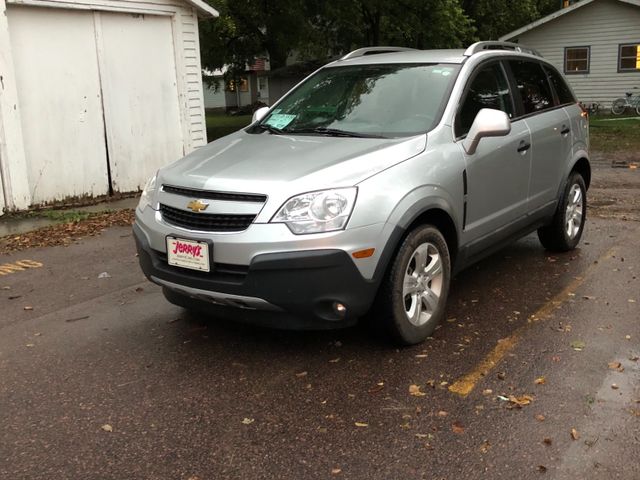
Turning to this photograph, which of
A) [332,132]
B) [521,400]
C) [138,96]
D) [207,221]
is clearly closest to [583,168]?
[332,132]

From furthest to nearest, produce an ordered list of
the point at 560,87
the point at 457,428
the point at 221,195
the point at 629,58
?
the point at 629,58
the point at 560,87
the point at 221,195
the point at 457,428

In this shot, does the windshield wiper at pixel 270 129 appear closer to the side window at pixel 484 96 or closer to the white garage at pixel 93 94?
the side window at pixel 484 96

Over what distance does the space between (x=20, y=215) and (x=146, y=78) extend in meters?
2.91

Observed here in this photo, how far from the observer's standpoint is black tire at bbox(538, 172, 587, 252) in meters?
5.99

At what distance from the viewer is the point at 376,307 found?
3.88m

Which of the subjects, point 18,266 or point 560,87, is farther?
point 18,266

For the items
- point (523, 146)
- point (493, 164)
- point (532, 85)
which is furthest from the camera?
point (532, 85)

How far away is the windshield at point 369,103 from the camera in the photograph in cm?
448

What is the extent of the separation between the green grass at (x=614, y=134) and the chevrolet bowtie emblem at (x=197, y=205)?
13.7 metres

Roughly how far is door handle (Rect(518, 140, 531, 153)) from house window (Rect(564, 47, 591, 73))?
2328 cm

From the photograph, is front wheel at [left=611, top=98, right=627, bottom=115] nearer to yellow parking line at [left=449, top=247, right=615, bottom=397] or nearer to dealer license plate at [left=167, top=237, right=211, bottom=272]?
yellow parking line at [left=449, top=247, right=615, bottom=397]

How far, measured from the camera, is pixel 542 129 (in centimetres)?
544

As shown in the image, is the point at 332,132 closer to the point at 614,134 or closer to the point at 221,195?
the point at 221,195

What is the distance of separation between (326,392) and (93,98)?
288 inches
